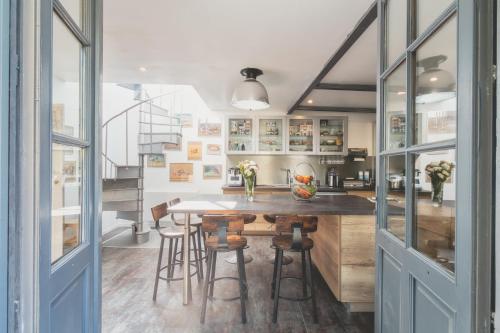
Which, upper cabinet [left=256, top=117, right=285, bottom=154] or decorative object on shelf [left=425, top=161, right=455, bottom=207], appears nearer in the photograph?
decorative object on shelf [left=425, top=161, right=455, bottom=207]

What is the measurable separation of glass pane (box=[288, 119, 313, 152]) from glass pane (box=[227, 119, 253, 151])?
0.80 metres

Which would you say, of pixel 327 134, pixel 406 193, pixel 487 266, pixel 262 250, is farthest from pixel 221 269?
pixel 327 134

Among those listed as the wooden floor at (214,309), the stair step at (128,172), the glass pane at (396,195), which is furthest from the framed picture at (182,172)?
the glass pane at (396,195)

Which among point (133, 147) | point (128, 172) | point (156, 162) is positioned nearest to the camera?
point (128, 172)

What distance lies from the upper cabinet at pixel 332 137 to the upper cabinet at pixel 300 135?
18cm

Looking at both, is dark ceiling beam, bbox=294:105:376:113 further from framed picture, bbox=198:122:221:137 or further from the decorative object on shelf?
the decorative object on shelf

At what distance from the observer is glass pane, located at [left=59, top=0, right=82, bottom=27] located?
3.38 feet

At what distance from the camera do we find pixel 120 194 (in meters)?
4.52

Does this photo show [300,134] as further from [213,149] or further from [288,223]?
[288,223]

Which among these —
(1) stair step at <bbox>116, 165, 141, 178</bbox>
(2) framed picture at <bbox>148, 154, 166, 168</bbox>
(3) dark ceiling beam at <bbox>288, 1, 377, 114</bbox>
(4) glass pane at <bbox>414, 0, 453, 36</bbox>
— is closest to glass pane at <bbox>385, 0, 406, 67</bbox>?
(4) glass pane at <bbox>414, 0, 453, 36</bbox>

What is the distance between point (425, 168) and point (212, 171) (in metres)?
4.79

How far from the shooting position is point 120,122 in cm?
551

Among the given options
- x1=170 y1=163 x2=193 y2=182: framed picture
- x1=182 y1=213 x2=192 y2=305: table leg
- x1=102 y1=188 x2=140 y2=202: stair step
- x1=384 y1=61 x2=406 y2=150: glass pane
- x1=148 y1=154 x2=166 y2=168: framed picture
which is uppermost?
x1=384 y1=61 x2=406 y2=150: glass pane

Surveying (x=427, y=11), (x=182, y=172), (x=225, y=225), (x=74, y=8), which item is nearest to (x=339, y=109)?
(x=182, y=172)
